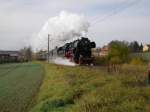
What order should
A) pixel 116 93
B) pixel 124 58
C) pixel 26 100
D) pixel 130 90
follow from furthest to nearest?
pixel 124 58, pixel 26 100, pixel 130 90, pixel 116 93

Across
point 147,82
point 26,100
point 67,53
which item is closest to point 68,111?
point 26,100

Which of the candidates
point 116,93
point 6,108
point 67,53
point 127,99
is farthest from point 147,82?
point 67,53

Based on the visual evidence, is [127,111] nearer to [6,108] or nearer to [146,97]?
[146,97]

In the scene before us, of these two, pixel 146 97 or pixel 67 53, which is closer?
pixel 146 97

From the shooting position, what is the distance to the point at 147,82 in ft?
61.5

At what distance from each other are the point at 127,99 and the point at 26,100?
6.16 meters

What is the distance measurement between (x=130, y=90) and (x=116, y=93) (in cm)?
117

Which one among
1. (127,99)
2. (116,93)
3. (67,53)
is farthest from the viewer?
(67,53)

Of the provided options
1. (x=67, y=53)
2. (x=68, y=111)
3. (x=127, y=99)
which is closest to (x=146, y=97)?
(x=127, y=99)

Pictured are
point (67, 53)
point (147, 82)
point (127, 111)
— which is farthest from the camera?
point (67, 53)

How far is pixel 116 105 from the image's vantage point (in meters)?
11.3

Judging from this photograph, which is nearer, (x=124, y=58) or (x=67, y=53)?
(x=67, y=53)

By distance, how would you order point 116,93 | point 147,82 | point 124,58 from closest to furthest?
point 116,93 < point 147,82 < point 124,58

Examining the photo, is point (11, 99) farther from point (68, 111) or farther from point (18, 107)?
point (68, 111)
